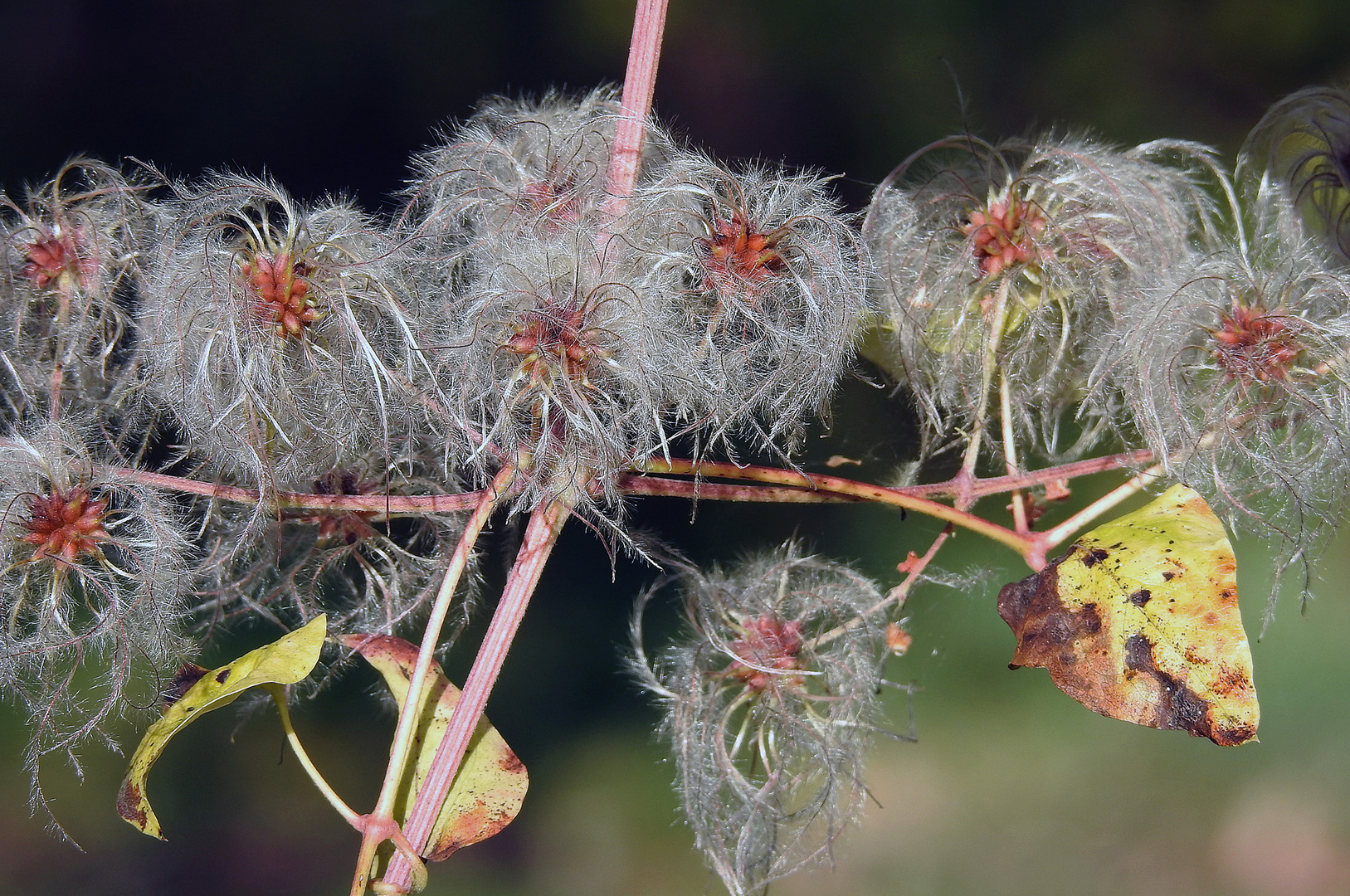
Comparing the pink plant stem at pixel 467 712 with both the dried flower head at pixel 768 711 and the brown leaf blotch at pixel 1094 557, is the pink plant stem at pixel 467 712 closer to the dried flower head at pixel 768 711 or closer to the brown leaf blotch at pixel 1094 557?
the dried flower head at pixel 768 711

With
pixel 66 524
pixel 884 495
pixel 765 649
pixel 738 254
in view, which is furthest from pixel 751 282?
pixel 66 524

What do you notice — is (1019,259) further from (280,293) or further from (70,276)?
(70,276)

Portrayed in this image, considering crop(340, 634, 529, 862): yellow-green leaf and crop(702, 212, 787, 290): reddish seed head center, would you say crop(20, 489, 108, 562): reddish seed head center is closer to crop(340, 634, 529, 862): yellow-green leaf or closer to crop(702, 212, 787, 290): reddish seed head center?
crop(340, 634, 529, 862): yellow-green leaf

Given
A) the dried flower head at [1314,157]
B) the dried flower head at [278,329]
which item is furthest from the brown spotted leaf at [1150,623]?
the dried flower head at [278,329]

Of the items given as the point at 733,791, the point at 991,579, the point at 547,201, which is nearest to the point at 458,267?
the point at 547,201

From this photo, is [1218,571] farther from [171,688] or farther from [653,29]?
[171,688]

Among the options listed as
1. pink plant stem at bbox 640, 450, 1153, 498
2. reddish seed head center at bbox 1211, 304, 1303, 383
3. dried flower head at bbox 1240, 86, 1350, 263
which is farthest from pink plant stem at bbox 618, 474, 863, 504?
dried flower head at bbox 1240, 86, 1350, 263
